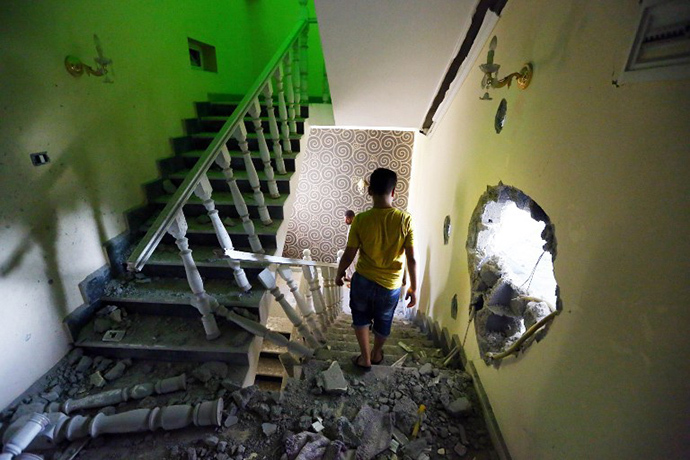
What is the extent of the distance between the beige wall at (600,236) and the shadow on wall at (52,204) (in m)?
2.23

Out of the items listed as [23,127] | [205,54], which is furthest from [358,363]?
[205,54]

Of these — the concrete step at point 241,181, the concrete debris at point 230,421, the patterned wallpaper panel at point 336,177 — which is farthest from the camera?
the patterned wallpaper panel at point 336,177

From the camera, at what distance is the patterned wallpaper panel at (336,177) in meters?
4.25

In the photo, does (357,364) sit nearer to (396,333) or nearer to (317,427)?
(317,427)

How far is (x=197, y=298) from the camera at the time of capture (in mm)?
1529

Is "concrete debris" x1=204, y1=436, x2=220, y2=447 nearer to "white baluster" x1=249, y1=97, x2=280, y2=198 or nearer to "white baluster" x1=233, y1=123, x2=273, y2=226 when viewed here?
"white baluster" x1=233, y1=123, x2=273, y2=226

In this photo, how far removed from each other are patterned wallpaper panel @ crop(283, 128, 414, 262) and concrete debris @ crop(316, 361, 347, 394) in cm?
319

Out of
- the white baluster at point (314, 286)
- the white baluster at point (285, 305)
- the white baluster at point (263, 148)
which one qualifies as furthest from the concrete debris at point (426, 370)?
the white baluster at point (263, 148)

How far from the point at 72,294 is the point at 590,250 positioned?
242 centimetres

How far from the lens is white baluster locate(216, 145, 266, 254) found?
156cm

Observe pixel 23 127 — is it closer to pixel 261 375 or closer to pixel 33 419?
pixel 33 419

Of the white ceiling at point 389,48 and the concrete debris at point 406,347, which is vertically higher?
the white ceiling at point 389,48

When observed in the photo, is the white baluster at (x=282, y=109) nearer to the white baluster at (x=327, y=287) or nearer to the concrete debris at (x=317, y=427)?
the white baluster at (x=327, y=287)

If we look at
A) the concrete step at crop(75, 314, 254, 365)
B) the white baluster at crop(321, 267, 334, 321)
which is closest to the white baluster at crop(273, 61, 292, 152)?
the white baluster at crop(321, 267, 334, 321)
